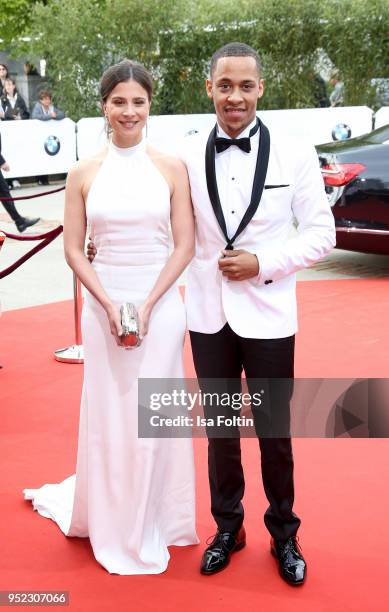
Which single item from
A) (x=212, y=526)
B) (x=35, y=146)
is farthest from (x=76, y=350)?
(x=35, y=146)

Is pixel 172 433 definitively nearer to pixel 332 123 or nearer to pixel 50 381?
pixel 50 381

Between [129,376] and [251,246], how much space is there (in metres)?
0.74

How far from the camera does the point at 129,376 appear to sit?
388 centimetres

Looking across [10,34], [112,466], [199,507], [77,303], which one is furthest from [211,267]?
[10,34]

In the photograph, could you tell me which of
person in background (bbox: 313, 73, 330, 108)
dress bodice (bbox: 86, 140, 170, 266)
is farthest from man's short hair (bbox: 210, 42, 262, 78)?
person in background (bbox: 313, 73, 330, 108)

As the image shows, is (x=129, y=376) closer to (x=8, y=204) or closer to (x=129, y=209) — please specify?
(x=129, y=209)

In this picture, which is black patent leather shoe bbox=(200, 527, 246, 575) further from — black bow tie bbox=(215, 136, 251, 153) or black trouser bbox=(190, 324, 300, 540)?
black bow tie bbox=(215, 136, 251, 153)

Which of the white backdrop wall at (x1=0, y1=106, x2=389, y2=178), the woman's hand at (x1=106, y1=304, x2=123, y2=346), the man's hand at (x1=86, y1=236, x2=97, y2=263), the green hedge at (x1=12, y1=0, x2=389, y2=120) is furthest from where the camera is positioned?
the green hedge at (x1=12, y1=0, x2=389, y2=120)

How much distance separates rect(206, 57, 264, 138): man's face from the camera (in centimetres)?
355

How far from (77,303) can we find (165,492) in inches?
131

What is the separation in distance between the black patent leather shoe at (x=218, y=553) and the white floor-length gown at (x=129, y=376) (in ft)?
0.57

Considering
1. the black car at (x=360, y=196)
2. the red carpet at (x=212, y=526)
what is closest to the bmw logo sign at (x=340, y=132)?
the black car at (x=360, y=196)

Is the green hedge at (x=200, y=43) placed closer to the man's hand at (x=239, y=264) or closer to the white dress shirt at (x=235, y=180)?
the white dress shirt at (x=235, y=180)

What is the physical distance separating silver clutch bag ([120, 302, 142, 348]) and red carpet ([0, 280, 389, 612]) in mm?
961
